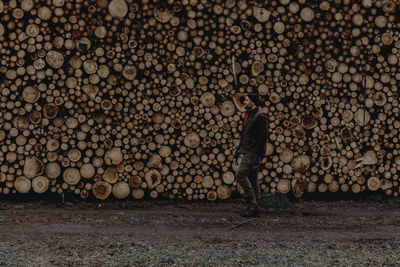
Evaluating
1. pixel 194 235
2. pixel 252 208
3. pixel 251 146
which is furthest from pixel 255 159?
pixel 194 235

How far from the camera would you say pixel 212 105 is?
5520 millimetres

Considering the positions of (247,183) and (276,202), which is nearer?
(247,183)

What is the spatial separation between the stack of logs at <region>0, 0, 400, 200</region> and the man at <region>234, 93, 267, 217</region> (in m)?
0.80

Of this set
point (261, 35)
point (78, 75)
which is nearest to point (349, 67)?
point (261, 35)

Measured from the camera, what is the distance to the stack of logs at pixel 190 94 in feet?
17.3

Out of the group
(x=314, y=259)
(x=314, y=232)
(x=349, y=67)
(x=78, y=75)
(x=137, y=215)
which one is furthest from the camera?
(x=349, y=67)

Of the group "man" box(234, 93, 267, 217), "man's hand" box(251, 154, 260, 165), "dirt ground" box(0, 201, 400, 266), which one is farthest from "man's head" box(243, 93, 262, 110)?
"dirt ground" box(0, 201, 400, 266)

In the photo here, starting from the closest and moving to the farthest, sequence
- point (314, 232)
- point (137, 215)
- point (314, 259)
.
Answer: point (314, 259) < point (314, 232) < point (137, 215)

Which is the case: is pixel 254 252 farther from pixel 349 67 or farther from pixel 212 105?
pixel 349 67

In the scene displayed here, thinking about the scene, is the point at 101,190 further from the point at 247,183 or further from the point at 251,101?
the point at 251,101

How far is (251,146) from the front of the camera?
4.73 meters

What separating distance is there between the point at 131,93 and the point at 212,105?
107 centimetres

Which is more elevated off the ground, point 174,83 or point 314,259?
point 174,83

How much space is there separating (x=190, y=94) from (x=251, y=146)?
4.09 feet
